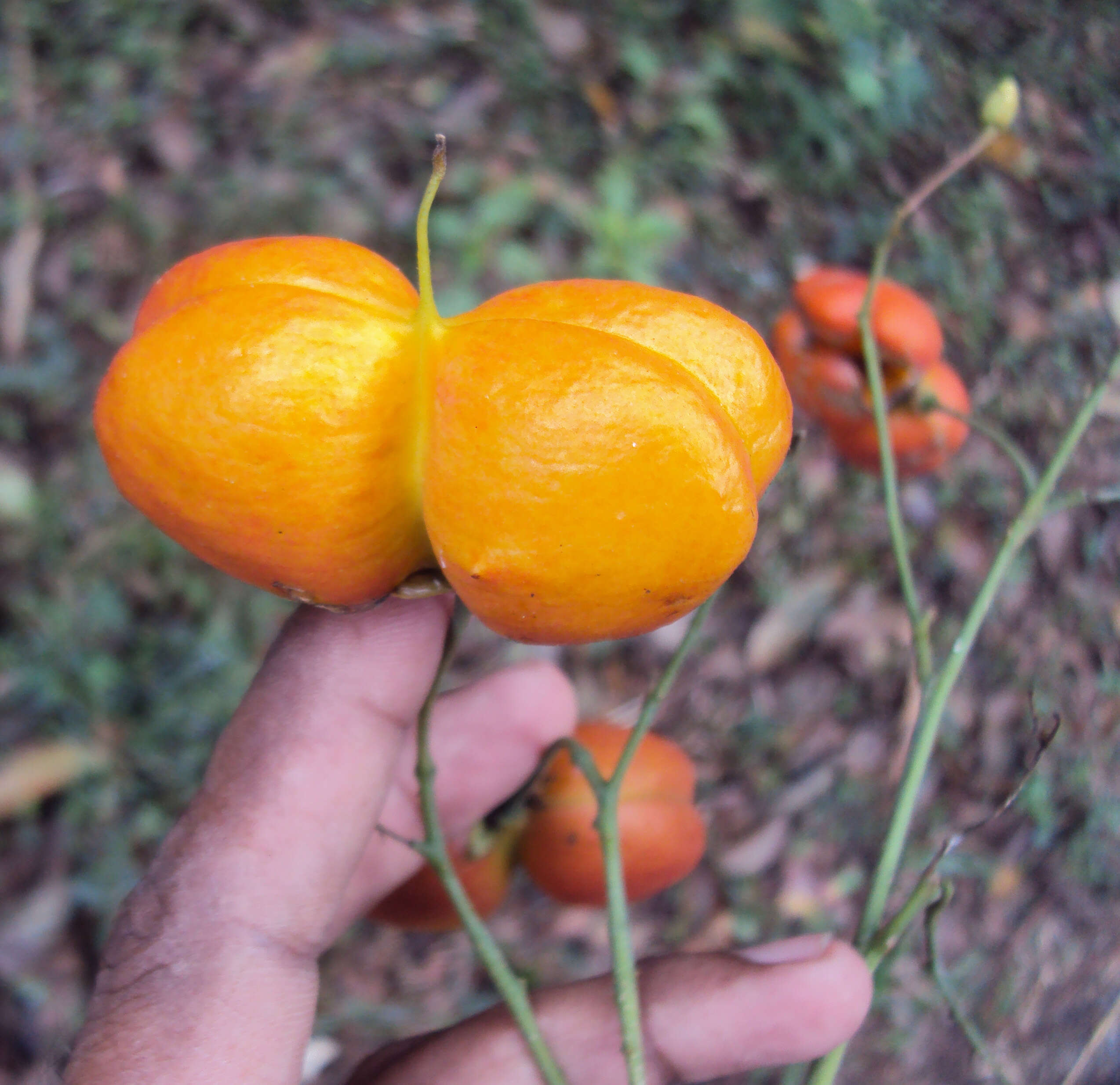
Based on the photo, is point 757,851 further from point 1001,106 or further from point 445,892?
point 1001,106

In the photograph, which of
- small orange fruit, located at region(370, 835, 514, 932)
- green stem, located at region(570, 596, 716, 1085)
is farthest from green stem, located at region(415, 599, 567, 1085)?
small orange fruit, located at region(370, 835, 514, 932)

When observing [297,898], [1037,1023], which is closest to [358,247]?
[297,898]

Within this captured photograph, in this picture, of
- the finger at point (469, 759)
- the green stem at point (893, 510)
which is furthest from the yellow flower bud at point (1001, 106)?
the finger at point (469, 759)

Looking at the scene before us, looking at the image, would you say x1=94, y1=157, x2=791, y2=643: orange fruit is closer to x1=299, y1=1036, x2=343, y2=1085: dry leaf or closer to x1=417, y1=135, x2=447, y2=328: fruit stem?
x1=417, y1=135, x2=447, y2=328: fruit stem

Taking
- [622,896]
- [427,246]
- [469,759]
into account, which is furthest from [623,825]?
[427,246]

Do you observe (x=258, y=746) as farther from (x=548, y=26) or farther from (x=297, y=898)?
(x=548, y=26)

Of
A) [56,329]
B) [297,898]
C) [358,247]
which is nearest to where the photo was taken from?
[358,247]
